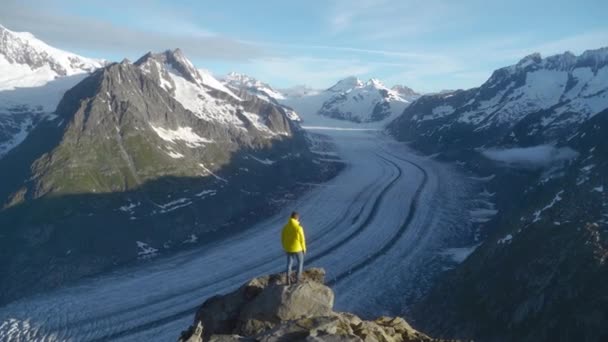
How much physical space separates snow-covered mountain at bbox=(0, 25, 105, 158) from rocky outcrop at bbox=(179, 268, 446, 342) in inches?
4332

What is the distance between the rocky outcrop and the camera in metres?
16.4

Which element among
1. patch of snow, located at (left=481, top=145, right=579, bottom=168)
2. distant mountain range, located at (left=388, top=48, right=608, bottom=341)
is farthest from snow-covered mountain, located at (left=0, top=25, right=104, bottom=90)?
distant mountain range, located at (left=388, top=48, right=608, bottom=341)

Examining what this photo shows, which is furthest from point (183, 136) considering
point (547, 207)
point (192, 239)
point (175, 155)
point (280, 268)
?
point (547, 207)

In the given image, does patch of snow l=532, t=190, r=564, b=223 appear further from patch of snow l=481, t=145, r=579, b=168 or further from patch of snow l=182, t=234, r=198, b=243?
patch of snow l=182, t=234, r=198, b=243

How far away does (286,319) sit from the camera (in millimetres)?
19156

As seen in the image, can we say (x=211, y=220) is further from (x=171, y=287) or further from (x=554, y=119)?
(x=554, y=119)

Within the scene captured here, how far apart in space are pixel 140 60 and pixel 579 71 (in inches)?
5600

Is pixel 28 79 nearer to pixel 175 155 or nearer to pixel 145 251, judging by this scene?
pixel 175 155

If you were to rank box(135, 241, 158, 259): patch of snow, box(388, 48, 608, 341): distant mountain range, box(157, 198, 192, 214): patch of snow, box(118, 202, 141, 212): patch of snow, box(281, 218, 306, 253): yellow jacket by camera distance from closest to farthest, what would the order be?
box(281, 218, 306, 253): yellow jacket
box(388, 48, 608, 341): distant mountain range
box(135, 241, 158, 259): patch of snow
box(118, 202, 141, 212): patch of snow
box(157, 198, 192, 214): patch of snow

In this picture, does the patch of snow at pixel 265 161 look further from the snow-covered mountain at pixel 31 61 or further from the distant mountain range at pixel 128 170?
the snow-covered mountain at pixel 31 61

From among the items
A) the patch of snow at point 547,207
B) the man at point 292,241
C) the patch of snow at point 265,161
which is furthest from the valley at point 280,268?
the man at point 292,241

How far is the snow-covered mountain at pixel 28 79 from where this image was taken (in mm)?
129250

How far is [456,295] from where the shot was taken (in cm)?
5553

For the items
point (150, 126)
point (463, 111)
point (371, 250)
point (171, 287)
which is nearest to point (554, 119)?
point (463, 111)
